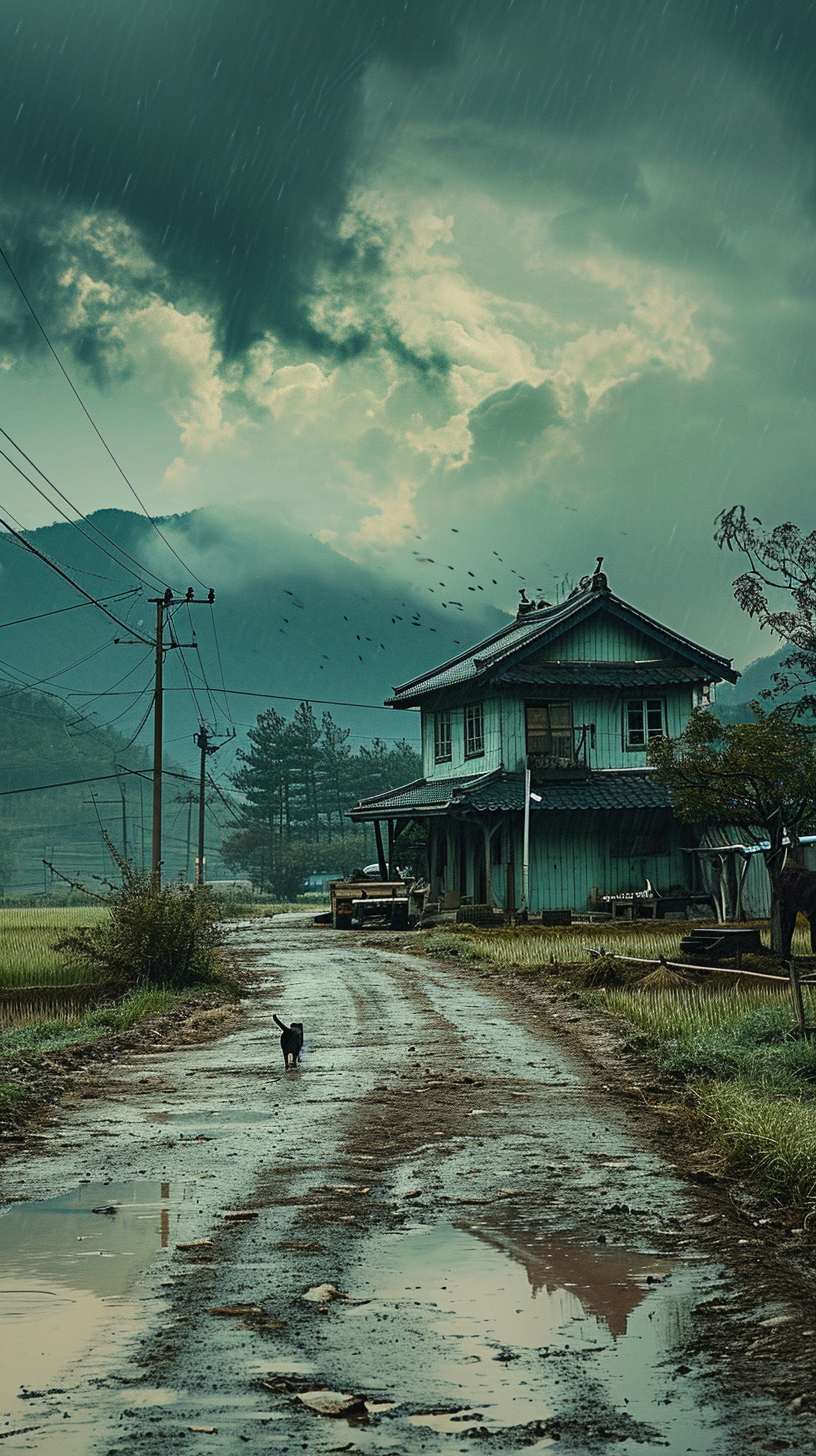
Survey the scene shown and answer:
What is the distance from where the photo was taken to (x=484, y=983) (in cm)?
2362

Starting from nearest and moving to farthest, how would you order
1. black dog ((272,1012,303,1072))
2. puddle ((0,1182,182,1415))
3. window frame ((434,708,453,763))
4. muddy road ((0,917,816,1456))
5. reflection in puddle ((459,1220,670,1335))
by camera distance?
1. muddy road ((0,917,816,1456))
2. puddle ((0,1182,182,1415))
3. reflection in puddle ((459,1220,670,1335))
4. black dog ((272,1012,303,1072))
5. window frame ((434,708,453,763))

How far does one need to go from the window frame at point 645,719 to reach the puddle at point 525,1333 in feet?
117

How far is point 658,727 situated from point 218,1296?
1485 inches

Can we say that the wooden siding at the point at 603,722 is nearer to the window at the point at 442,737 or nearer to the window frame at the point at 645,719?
the window frame at the point at 645,719

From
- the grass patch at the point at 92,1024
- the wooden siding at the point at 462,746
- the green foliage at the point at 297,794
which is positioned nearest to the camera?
the grass patch at the point at 92,1024

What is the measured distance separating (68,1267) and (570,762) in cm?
3465

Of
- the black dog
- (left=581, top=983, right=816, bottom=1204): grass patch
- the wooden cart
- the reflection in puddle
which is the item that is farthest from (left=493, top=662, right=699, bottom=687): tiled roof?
the reflection in puddle

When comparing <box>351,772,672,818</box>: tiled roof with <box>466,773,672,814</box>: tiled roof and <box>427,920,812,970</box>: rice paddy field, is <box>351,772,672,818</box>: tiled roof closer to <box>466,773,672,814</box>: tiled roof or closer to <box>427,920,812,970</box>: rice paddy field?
<box>466,773,672,814</box>: tiled roof

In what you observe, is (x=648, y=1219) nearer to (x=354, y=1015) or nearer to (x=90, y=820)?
(x=354, y=1015)

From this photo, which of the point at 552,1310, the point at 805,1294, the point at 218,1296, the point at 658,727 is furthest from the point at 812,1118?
the point at 658,727

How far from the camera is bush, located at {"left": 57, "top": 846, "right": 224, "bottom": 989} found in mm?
21703

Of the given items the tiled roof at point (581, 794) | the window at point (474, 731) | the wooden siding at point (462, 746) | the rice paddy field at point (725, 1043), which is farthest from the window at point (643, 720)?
the rice paddy field at point (725, 1043)

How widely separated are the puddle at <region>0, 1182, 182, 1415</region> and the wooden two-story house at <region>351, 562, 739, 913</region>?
29845 millimetres

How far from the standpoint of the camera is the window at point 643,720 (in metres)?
42.3
